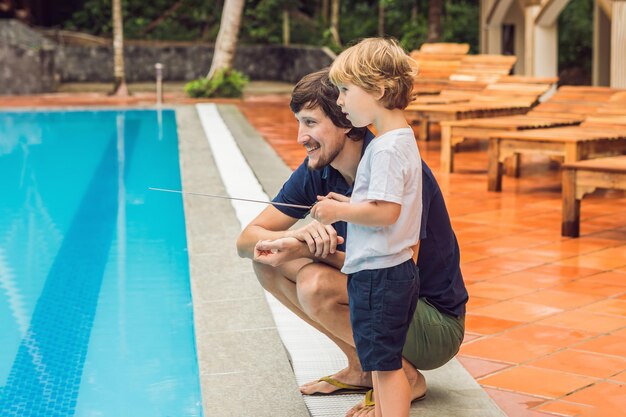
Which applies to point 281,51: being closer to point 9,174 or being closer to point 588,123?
point 9,174

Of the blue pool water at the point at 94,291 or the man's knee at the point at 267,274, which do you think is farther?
the blue pool water at the point at 94,291

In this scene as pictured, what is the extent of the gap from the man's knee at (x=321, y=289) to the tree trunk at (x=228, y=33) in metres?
17.0

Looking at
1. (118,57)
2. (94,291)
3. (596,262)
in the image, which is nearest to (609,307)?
(596,262)

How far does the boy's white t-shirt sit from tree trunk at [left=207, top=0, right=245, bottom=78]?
683 inches

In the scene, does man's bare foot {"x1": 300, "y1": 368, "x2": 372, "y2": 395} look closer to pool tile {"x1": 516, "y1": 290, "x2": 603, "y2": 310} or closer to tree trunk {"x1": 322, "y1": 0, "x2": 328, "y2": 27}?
pool tile {"x1": 516, "y1": 290, "x2": 603, "y2": 310}

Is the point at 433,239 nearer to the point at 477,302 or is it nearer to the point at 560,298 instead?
the point at 477,302

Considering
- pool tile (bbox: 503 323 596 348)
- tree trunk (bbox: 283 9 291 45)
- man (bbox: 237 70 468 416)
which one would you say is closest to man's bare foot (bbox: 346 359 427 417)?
man (bbox: 237 70 468 416)

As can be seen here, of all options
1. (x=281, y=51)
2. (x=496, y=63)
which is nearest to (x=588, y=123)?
(x=496, y=63)

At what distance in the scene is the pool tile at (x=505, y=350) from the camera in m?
3.92

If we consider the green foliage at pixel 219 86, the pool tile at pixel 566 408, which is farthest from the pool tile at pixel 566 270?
the green foliage at pixel 219 86

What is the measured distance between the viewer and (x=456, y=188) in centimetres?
833

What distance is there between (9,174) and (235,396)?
7400 millimetres

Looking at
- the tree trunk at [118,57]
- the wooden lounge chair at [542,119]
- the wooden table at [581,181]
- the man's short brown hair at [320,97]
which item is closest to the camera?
the man's short brown hair at [320,97]

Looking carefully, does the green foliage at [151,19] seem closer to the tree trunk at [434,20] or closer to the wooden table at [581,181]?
the tree trunk at [434,20]
